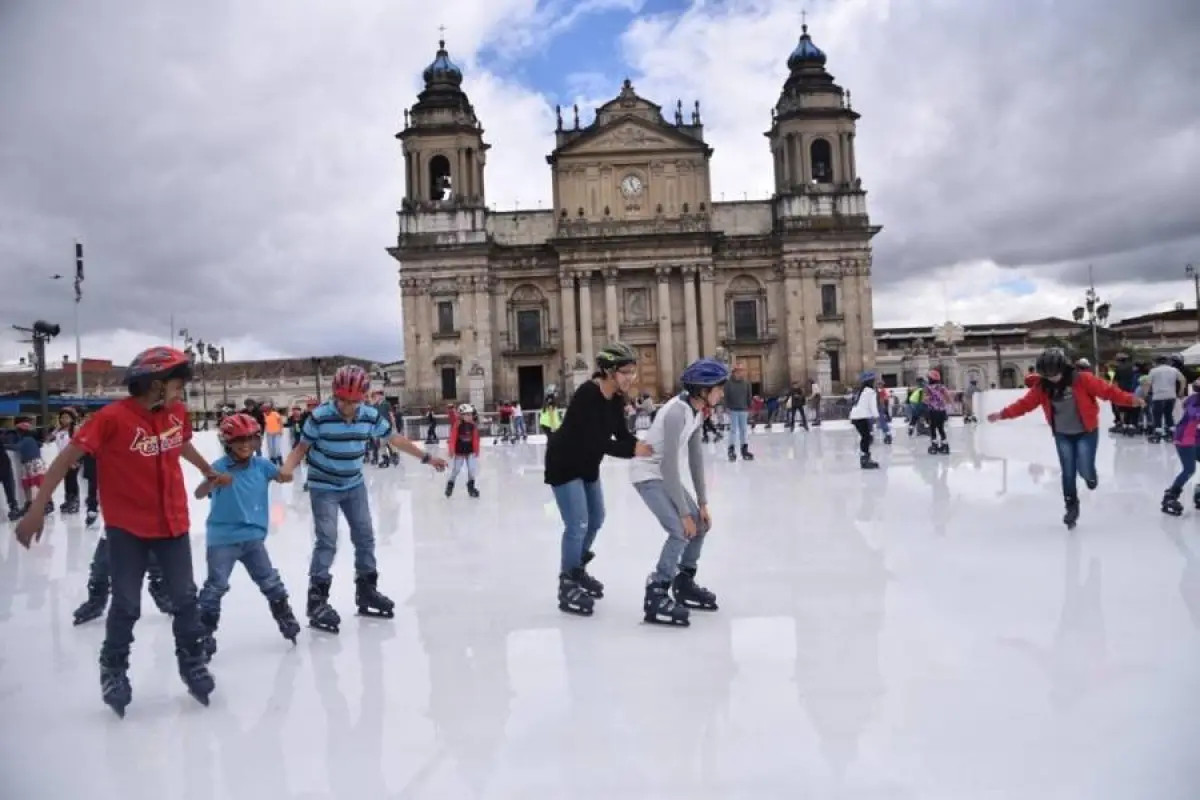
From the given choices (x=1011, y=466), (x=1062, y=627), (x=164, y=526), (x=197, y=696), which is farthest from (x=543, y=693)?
(x=1011, y=466)

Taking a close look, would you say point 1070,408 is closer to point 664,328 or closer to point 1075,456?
point 1075,456

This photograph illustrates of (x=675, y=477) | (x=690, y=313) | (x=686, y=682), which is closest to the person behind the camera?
(x=686, y=682)

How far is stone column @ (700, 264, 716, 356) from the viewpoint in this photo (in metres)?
40.3

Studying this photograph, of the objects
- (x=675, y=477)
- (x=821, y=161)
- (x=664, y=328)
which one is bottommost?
(x=675, y=477)

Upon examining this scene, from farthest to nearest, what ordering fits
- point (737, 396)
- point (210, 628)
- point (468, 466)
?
1. point (737, 396)
2. point (468, 466)
3. point (210, 628)

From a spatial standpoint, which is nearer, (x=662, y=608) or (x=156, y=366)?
(x=156, y=366)

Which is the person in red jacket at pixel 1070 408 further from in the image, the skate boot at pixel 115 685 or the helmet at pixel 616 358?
the skate boot at pixel 115 685

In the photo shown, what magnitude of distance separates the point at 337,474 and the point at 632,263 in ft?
118

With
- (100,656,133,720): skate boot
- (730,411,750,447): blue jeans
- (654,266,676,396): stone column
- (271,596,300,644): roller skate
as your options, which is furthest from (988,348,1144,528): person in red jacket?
(654,266,676,396): stone column

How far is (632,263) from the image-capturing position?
4031 cm

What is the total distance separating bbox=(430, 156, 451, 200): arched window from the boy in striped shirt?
3774 centimetres

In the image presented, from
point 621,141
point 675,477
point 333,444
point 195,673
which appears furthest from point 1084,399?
point 621,141

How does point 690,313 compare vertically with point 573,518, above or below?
above

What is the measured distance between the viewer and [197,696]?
3.76m
